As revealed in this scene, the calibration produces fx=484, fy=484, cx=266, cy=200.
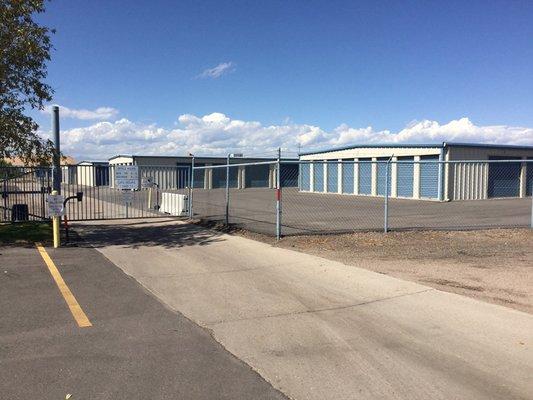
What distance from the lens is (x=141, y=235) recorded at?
13.3m

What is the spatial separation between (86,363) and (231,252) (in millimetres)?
6110

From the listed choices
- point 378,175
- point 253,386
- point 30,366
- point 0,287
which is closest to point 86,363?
point 30,366

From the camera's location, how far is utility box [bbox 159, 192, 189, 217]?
1800cm

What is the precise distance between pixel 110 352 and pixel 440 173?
25874mm

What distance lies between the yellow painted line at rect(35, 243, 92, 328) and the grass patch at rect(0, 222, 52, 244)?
2.24m

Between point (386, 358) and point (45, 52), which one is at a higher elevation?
point (45, 52)

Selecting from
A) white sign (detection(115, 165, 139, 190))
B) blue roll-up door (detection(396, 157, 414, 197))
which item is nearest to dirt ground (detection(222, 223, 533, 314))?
white sign (detection(115, 165, 139, 190))

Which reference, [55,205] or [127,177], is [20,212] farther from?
[55,205]

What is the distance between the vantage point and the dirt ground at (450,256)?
7328 millimetres

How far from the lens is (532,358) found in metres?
4.59

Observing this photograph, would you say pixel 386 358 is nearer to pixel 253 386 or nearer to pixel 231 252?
pixel 253 386

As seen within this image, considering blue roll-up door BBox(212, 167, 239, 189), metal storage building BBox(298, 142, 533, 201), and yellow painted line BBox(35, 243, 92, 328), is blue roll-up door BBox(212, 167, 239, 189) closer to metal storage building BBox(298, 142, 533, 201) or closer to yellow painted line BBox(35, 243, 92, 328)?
metal storage building BBox(298, 142, 533, 201)

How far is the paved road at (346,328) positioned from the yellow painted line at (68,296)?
112cm

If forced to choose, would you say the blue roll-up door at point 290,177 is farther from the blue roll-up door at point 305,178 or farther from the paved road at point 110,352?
the paved road at point 110,352
